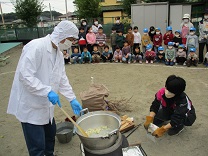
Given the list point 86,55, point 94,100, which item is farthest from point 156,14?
point 94,100

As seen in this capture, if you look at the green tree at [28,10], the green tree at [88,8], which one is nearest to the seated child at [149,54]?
the green tree at [28,10]

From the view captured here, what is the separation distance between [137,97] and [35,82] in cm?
305

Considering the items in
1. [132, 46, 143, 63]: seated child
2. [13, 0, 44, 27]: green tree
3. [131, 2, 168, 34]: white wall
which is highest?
[13, 0, 44, 27]: green tree

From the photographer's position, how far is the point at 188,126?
344 centimetres

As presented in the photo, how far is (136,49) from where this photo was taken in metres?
7.80

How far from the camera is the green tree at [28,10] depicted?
1534 centimetres

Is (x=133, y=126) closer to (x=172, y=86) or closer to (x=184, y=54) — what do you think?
(x=172, y=86)

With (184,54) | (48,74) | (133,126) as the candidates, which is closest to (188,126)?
(133,126)

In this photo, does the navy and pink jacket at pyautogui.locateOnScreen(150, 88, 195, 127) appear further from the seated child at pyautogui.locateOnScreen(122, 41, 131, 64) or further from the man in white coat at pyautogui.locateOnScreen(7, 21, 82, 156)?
the seated child at pyautogui.locateOnScreen(122, 41, 131, 64)

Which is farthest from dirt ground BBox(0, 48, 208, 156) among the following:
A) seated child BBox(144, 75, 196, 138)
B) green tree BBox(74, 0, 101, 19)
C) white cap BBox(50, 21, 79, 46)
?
green tree BBox(74, 0, 101, 19)

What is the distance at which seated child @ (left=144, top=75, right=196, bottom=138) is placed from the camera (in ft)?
9.25

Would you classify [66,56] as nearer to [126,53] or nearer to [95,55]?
[95,55]

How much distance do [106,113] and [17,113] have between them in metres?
0.91

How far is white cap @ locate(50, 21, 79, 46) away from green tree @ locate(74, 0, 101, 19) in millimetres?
17691
